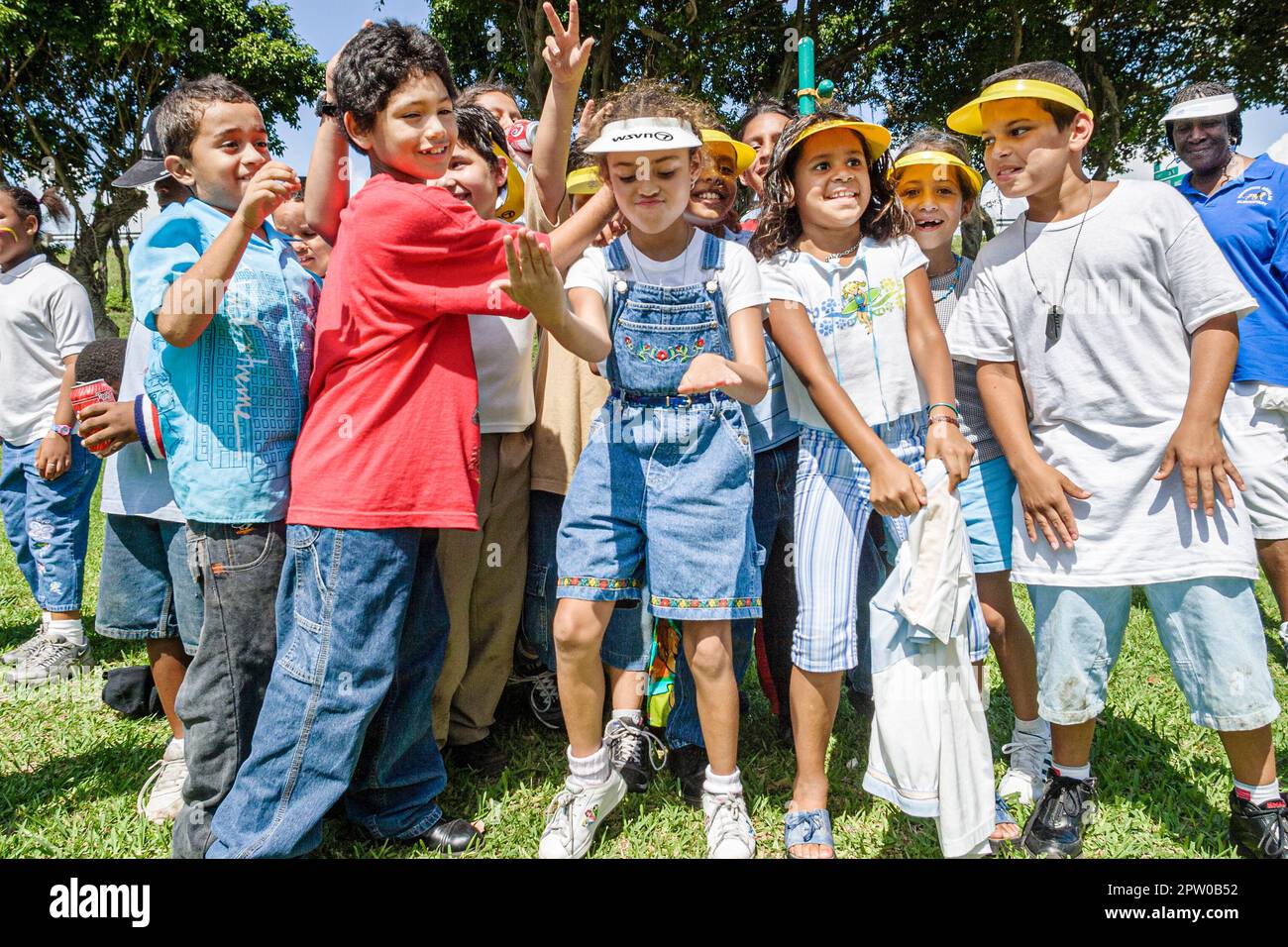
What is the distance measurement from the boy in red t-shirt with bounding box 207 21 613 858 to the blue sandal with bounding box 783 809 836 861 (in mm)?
1200

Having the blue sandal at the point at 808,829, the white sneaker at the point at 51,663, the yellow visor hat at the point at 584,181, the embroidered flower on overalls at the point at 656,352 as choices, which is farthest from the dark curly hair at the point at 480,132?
the white sneaker at the point at 51,663

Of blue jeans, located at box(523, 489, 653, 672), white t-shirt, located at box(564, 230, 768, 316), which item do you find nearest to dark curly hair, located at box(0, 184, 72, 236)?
blue jeans, located at box(523, 489, 653, 672)

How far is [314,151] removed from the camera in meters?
2.51

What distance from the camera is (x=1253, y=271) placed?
3729 mm

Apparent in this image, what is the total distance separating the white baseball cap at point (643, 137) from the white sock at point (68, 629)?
139 inches

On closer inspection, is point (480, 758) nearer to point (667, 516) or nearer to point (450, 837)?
point (450, 837)

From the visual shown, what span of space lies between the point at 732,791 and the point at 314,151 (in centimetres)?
220

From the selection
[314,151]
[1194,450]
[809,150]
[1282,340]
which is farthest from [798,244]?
[1282,340]

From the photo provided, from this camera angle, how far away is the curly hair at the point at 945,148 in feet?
10.4

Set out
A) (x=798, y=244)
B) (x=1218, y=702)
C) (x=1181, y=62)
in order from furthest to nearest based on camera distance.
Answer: (x=1181, y=62) → (x=798, y=244) → (x=1218, y=702)

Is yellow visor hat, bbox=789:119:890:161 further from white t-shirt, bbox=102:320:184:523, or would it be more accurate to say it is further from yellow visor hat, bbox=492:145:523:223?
white t-shirt, bbox=102:320:184:523

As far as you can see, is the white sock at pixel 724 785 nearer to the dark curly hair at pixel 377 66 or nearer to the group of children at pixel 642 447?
the group of children at pixel 642 447
